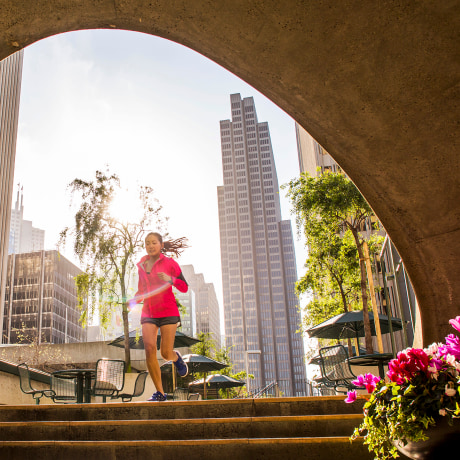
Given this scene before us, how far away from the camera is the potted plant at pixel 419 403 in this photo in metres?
2.00

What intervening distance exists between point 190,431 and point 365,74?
3.16 meters

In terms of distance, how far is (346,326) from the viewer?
12.5m

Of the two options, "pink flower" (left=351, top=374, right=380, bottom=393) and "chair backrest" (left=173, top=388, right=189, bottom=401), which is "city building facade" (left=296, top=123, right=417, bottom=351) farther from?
"chair backrest" (left=173, top=388, right=189, bottom=401)

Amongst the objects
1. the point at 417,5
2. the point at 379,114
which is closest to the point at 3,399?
the point at 379,114

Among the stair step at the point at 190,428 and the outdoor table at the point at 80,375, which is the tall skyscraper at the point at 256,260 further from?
the stair step at the point at 190,428

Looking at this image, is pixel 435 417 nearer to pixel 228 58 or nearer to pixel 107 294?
pixel 228 58

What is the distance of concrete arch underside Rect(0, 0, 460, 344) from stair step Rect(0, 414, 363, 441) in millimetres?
1132

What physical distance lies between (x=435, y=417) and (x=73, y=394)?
8.06 meters

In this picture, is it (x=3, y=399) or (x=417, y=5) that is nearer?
(x=417, y=5)

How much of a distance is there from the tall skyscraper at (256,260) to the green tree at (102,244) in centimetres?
14152

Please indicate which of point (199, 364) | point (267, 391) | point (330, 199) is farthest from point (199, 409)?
point (267, 391)

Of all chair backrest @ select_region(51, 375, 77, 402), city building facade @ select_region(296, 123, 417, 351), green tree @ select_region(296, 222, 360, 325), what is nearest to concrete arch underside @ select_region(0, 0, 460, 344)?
city building facade @ select_region(296, 123, 417, 351)

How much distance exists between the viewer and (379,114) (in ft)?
11.3

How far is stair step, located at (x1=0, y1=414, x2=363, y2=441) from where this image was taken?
3.66 metres
